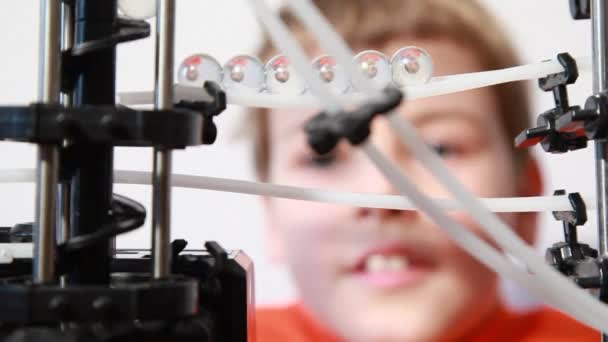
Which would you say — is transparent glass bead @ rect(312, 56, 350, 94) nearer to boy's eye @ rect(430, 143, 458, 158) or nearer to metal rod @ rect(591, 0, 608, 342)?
metal rod @ rect(591, 0, 608, 342)

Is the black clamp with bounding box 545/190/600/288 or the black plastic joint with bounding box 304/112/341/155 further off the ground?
the black plastic joint with bounding box 304/112/341/155

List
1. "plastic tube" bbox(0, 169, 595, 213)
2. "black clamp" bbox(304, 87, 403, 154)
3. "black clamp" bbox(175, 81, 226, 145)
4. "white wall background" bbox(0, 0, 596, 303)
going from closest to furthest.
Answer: "black clamp" bbox(304, 87, 403, 154)
"black clamp" bbox(175, 81, 226, 145)
"plastic tube" bbox(0, 169, 595, 213)
"white wall background" bbox(0, 0, 596, 303)

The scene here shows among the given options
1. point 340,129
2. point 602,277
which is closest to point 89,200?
point 340,129

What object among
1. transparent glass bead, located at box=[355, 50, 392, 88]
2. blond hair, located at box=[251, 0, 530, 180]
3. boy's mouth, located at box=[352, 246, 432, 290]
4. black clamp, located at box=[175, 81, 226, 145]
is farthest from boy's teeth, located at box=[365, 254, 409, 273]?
black clamp, located at box=[175, 81, 226, 145]

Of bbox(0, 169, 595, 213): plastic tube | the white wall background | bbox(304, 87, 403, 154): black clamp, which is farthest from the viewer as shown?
the white wall background

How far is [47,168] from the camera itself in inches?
15.9

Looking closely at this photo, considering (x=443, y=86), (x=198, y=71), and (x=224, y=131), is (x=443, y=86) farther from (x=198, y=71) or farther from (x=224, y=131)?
(x=224, y=131)

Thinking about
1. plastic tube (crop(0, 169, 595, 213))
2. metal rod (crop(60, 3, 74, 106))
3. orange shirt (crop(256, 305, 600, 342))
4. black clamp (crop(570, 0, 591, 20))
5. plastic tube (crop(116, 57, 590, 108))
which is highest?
black clamp (crop(570, 0, 591, 20))

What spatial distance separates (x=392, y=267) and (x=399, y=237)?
0.06m

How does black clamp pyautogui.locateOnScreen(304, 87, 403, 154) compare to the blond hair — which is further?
the blond hair

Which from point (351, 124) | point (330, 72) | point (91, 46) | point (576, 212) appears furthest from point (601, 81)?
point (91, 46)

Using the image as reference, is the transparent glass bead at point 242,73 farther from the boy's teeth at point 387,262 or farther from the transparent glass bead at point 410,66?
the boy's teeth at point 387,262

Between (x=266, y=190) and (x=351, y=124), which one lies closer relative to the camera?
(x=351, y=124)

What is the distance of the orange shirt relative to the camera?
43.3 inches
